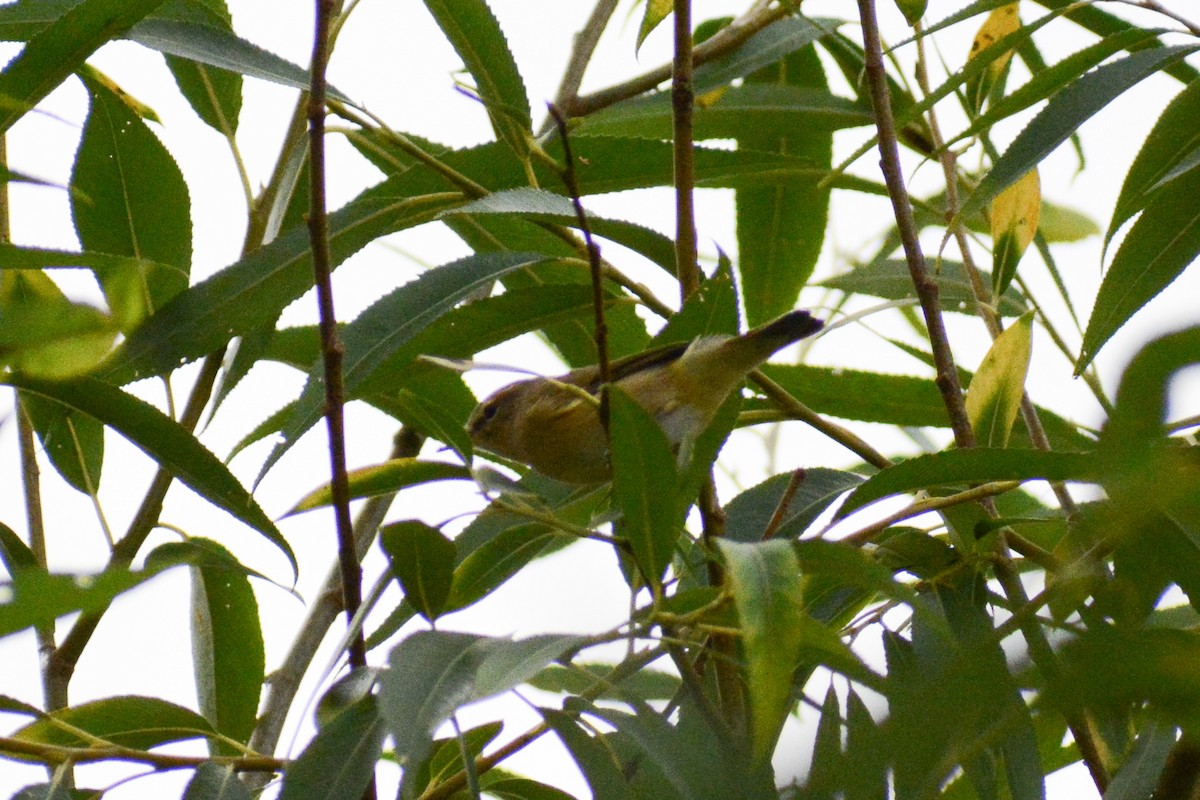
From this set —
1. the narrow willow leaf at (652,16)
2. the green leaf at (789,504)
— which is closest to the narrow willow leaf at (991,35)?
the narrow willow leaf at (652,16)

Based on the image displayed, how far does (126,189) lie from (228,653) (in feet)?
2.48

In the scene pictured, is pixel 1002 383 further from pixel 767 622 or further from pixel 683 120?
pixel 767 622

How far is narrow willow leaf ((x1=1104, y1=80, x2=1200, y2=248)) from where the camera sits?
175cm

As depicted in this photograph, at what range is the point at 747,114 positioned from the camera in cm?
232

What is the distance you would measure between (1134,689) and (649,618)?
2.15 ft

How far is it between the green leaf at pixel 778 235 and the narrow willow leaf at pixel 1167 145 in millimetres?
647

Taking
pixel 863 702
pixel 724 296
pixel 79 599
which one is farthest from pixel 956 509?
pixel 79 599

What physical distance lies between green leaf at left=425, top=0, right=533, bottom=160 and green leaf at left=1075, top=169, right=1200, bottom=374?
854mm

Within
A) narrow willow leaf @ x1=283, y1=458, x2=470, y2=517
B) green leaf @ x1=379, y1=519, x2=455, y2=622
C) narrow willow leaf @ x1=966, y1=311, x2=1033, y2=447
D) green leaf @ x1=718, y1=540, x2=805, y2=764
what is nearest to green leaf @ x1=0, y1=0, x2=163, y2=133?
narrow willow leaf @ x1=283, y1=458, x2=470, y2=517

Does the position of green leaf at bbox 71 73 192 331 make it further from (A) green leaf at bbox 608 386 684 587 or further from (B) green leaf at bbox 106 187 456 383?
(A) green leaf at bbox 608 386 684 587

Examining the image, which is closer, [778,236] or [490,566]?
[490,566]

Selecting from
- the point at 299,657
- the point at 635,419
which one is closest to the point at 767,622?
the point at 635,419

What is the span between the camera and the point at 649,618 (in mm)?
1283

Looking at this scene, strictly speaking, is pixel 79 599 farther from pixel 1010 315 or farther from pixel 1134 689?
pixel 1010 315
